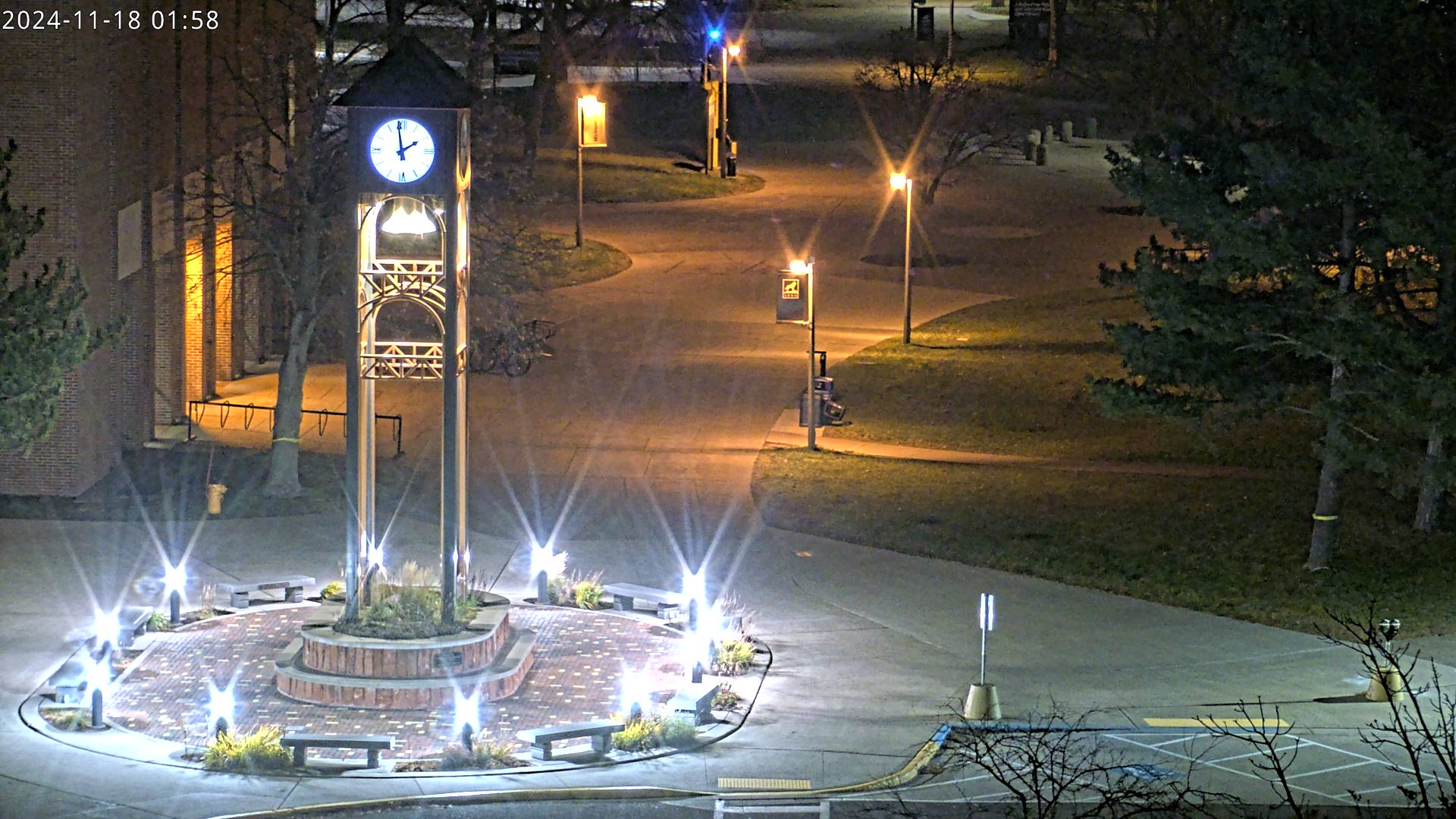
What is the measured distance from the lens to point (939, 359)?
45.8 metres

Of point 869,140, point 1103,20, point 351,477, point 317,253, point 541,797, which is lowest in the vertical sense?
point 541,797

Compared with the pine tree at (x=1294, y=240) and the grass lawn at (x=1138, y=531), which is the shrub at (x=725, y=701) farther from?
the pine tree at (x=1294, y=240)

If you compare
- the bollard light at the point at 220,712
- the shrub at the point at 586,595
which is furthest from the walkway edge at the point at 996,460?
the bollard light at the point at 220,712

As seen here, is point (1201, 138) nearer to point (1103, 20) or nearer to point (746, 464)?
point (746, 464)

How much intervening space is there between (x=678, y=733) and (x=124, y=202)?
17.5m

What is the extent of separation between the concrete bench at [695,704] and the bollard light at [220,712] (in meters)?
4.70

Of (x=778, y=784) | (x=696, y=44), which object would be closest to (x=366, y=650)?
(x=778, y=784)

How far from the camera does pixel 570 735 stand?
65.9 ft

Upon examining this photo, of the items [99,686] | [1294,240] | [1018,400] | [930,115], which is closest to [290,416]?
[99,686]

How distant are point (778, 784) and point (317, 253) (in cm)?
1632

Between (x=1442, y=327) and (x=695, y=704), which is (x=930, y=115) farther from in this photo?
(x=695, y=704)

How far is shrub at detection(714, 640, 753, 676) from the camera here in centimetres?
2350

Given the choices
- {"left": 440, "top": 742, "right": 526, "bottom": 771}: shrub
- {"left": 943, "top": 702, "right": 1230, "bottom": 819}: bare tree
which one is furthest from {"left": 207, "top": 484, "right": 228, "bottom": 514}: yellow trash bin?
{"left": 943, "top": 702, "right": 1230, "bottom": 819}: bare tree

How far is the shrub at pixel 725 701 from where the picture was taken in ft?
72.4
